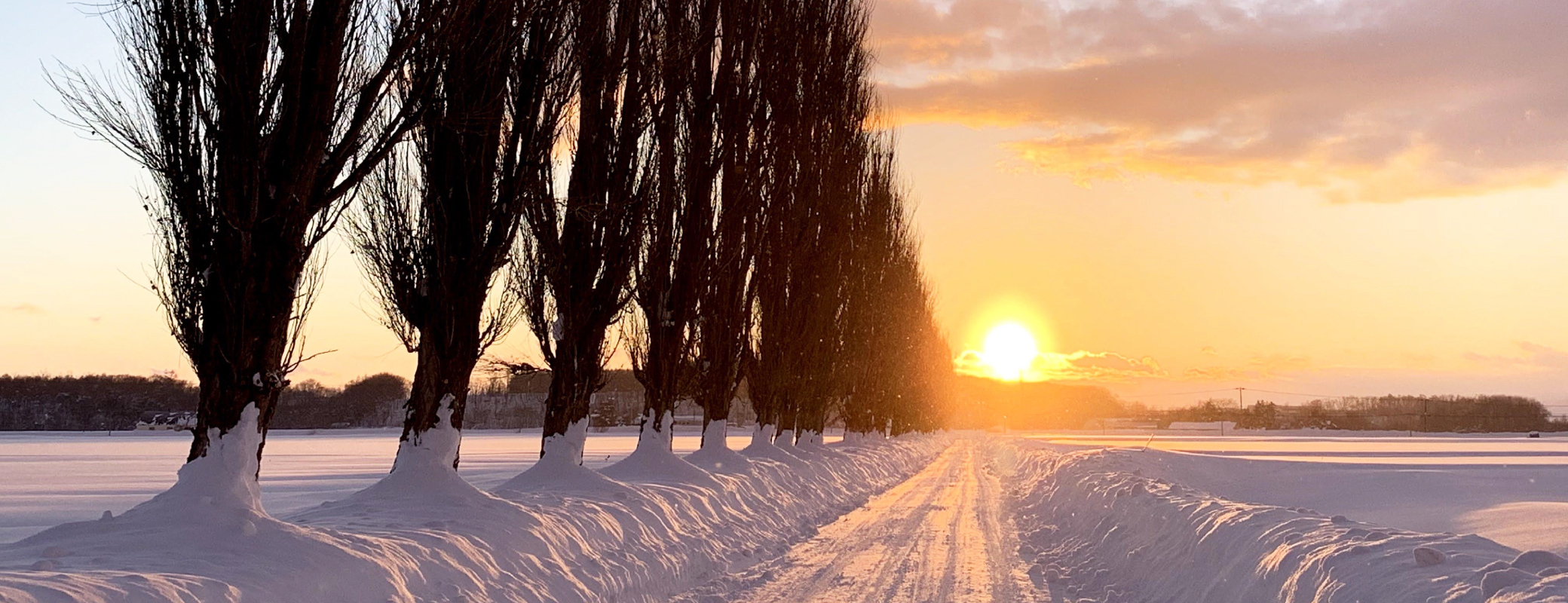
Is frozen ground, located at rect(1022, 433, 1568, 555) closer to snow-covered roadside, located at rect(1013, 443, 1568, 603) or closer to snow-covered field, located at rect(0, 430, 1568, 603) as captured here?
snow-covered field, located at rect(0, 430, 1568, 603)

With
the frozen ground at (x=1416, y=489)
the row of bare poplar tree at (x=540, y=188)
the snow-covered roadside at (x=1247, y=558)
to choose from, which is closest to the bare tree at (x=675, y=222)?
the row of bare poplar tree at (x=540, y=188)

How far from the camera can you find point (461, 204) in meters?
11.3

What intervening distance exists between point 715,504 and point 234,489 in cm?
688

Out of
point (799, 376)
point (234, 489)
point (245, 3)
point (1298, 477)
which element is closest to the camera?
point (234, 489)

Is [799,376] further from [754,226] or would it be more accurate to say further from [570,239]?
[570,239]

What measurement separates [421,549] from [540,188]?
A: 6.68m

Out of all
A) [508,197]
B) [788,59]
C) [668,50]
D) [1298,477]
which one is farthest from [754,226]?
[1298,477]

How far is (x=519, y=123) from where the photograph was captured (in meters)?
11.5

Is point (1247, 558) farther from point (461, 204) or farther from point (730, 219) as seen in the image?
point (730, 219)

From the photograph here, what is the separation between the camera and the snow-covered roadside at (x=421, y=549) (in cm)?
560

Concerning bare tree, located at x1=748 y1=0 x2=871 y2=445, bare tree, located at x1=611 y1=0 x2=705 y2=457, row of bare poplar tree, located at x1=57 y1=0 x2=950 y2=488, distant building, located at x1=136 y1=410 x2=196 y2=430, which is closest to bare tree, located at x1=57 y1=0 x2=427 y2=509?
row of bare poplar tree, located at x1=57 y1=0 x2=950 y2=488

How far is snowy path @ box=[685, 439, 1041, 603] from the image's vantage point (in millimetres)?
9312

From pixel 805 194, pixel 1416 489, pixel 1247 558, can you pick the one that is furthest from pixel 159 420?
pixel 1247 558

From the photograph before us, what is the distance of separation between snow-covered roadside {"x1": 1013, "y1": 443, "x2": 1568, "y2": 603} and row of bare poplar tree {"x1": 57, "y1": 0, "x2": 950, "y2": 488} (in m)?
6.22
